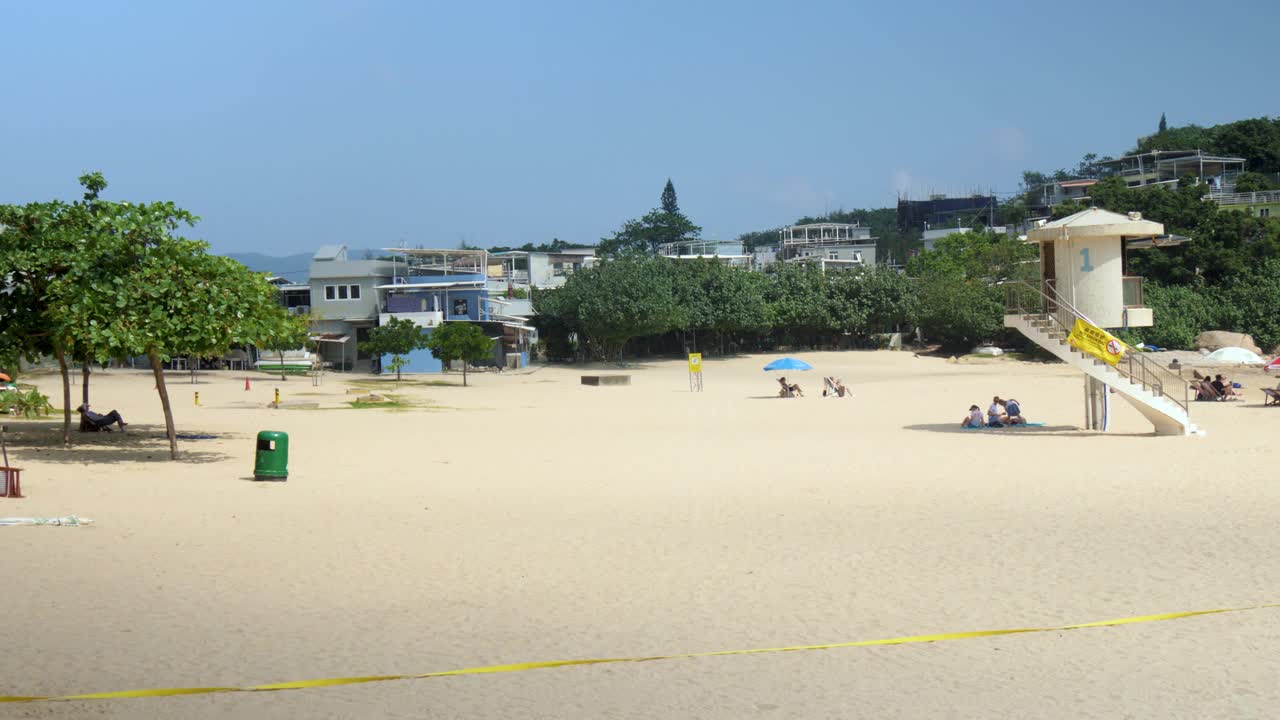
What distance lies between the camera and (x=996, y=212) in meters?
146

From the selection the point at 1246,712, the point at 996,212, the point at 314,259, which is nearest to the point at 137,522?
the point at 1246,712

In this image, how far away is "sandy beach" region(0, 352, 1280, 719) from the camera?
772 centimetres

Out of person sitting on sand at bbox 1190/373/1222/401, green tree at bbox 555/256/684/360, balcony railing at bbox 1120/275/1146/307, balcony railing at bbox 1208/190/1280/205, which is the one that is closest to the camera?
balcony railing at bbox 1120/275/1146/307

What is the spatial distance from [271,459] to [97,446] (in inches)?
256

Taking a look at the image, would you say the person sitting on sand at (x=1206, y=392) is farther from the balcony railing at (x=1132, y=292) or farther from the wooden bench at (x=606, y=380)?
the wooden bench at (x=606, y=380)

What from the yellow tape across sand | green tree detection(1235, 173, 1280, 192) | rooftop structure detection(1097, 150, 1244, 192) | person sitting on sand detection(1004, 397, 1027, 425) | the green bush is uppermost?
rooftop structure detection(1097, 150, 1244, 192)

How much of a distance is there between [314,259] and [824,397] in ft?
129

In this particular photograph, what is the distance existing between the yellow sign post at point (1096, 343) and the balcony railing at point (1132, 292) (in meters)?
1.95

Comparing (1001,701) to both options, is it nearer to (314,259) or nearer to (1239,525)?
(1239,525)

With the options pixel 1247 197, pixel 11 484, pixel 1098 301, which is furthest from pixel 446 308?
pixel 1247 197

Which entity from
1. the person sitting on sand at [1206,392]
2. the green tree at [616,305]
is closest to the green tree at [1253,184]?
the green tree at [616,305]

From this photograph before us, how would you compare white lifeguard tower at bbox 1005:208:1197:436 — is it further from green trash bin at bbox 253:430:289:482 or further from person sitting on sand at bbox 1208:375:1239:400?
green trash bin at bbox 253:430:289:482

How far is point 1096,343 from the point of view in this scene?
24172 millimetres

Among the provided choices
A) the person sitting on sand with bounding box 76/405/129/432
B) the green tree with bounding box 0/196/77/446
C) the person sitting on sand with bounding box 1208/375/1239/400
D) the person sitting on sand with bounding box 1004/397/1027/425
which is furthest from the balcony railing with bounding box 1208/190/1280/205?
the green tree with bounding box 0/196/77/446
